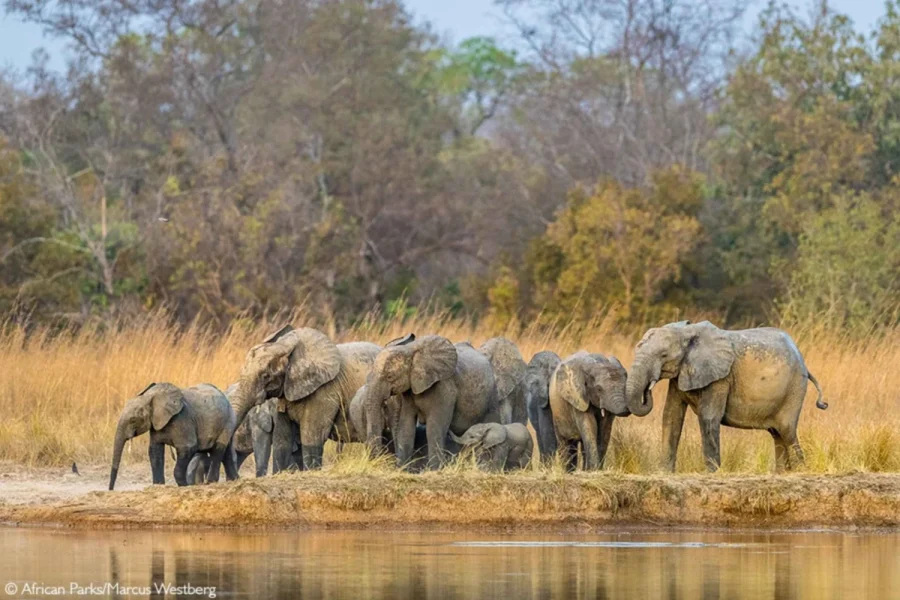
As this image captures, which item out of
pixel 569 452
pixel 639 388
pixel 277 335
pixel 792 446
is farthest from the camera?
pixel 277 335

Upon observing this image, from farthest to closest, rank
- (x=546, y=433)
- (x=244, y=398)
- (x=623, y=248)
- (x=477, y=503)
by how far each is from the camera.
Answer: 1. (x=623, y=248)
2. (x=546, y=433)
3. (x=244, y=398)
4. (x=477, y=503)

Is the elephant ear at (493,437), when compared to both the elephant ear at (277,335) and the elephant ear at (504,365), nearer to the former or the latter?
the elephant ear at (504,365)

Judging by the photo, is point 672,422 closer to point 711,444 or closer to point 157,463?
point 711,444

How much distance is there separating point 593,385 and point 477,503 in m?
1.61

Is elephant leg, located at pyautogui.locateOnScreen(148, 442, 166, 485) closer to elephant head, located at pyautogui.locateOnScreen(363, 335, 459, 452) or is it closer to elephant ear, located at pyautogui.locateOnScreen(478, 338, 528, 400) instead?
elephant head, located at pyautogui.locateOnScreen(363, 335, 459, 452)

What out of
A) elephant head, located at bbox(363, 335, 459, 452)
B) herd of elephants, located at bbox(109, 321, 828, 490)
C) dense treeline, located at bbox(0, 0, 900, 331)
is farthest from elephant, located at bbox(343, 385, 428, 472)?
dense treeline, located at bbox(0, 0, 900, 331)

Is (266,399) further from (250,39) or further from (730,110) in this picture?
(250,39)

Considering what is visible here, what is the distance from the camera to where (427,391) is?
13836mm

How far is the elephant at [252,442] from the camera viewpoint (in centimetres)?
1478

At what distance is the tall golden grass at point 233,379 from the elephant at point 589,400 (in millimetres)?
260

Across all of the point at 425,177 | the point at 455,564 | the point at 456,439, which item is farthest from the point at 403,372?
the point at 425,177

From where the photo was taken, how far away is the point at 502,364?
50.3 ft

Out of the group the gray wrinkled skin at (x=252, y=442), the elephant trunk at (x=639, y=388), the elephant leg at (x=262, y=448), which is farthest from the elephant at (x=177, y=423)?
the elephant trunk at (x=639, y=388)

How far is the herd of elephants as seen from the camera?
1369 centimetres
